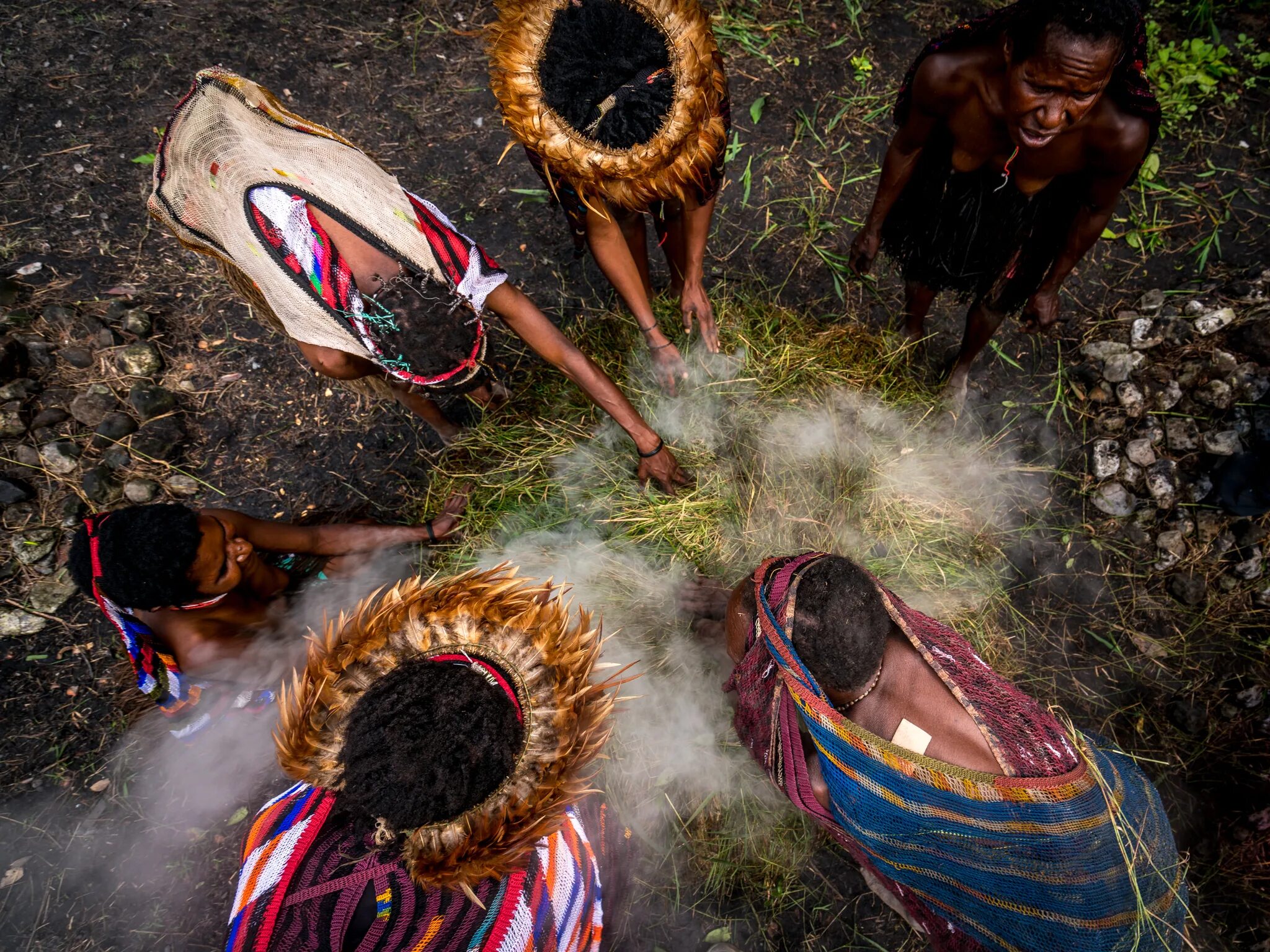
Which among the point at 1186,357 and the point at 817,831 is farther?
the point at 1186,357

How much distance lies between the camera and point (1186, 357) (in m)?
2.71

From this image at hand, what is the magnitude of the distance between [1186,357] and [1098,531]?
888 millimetres

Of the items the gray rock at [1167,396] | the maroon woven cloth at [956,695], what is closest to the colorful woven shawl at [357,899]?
the maroon woven cloth at [956,695]

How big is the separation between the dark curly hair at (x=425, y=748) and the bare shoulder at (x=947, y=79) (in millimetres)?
2082

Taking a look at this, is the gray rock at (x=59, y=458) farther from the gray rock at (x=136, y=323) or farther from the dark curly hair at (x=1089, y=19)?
the dark curly hair at (x=1089, y=19)

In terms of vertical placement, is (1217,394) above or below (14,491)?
above

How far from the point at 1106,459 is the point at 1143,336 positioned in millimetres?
647

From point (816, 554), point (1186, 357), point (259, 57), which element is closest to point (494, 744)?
point (816, 554)

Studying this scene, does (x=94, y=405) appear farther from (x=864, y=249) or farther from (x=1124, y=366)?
(x=1124, y=366)

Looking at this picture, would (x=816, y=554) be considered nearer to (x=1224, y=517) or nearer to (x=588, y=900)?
(x=588, y=900)

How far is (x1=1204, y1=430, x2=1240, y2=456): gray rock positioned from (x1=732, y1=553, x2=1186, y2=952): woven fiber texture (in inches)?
64.4

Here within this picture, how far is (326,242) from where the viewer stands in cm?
165

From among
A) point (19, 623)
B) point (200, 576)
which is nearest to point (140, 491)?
point (19, 623)

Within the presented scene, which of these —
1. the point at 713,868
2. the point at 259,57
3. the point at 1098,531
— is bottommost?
the point at 713,868
